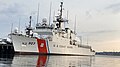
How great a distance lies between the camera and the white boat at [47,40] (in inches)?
2606

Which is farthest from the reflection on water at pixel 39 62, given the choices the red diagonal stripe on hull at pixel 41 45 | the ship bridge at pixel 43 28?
the ship bridge at pixel 43 28

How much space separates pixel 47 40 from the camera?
6844cm

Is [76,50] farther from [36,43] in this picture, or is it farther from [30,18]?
[36,43]

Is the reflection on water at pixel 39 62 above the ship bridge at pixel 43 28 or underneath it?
underneath

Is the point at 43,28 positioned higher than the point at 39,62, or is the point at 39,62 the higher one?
the point at 43,28

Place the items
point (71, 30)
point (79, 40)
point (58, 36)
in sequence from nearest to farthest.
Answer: point (58, 36) → point (71, 30) → point (79, 40)

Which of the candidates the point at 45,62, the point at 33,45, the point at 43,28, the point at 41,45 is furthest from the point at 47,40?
the point at 45,62

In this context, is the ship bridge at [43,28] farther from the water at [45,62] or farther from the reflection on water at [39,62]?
the reflection on water at [39,62]

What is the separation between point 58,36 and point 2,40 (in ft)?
61.6

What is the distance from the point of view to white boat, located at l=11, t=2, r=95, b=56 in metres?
66.2

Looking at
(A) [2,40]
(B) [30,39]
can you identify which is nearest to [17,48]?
(B) [30,39]

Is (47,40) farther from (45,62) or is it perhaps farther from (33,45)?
(45,62)

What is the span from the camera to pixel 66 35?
83312 mm

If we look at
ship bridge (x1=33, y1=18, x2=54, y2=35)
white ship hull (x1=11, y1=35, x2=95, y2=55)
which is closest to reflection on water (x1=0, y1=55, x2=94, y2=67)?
white ship hull (x1=11, y1=35, x2=95, y2=55)
